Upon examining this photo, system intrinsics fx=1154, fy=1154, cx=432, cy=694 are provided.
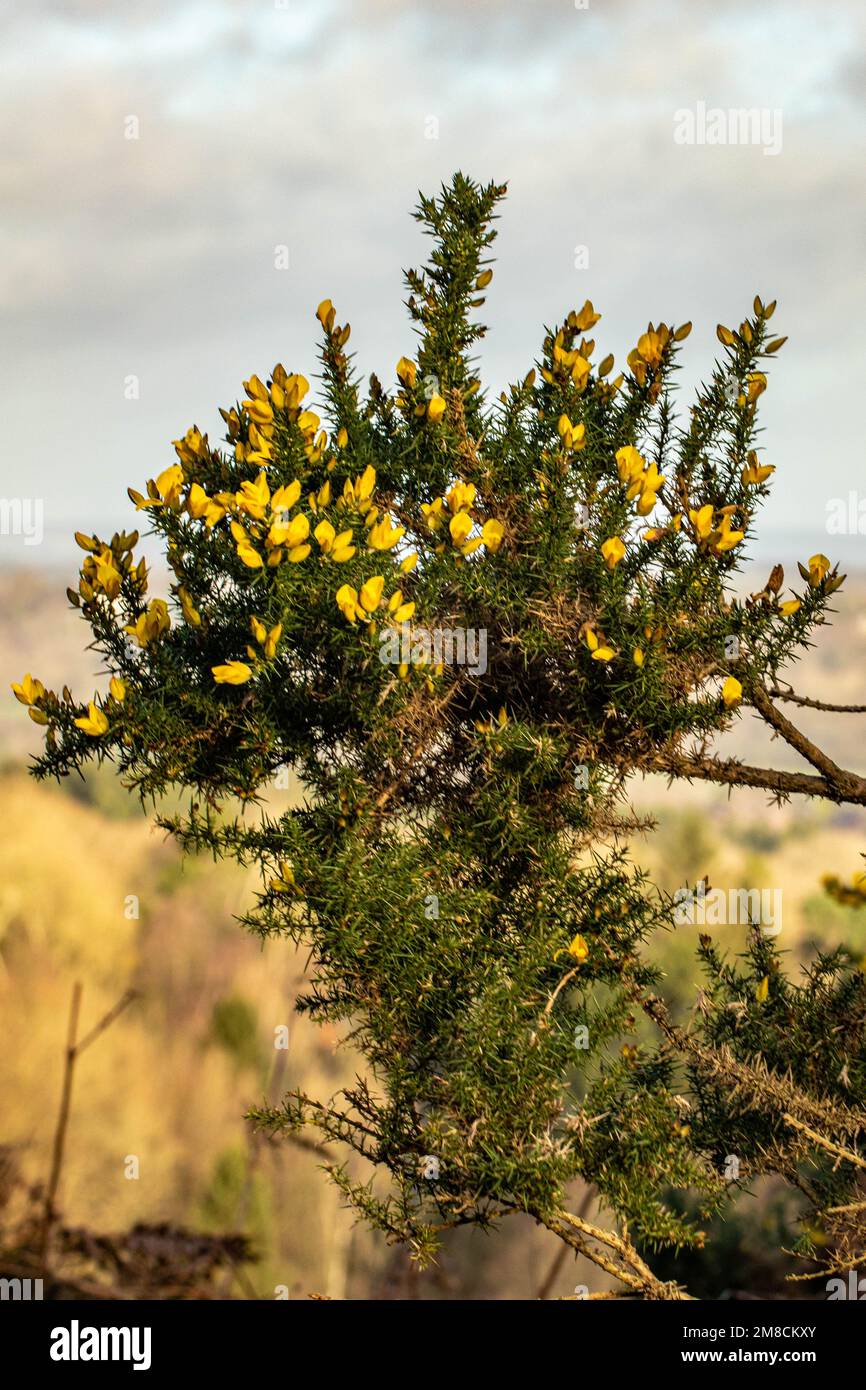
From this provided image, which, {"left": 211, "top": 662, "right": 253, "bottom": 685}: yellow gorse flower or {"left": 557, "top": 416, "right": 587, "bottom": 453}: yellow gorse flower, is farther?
{"left": 557, "top": 416, "right": 587, "bottom": 453}: yellow gorse flower

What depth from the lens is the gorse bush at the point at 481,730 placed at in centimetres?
156

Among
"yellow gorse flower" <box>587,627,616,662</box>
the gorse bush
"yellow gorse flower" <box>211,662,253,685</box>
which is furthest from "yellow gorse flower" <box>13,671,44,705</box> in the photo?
"yellow gorse flower" <box>587,627,616,662</box>

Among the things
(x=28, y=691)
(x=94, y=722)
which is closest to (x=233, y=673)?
(x=94, y=722)

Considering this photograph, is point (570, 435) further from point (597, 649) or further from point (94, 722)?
point (94, 722)

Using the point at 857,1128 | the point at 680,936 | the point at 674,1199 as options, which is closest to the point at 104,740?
the point at 857,1128

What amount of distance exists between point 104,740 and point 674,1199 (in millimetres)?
3985

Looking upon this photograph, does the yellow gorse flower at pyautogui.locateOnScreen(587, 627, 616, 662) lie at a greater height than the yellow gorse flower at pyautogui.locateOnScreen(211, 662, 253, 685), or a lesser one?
greater

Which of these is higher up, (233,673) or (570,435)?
(570,435)

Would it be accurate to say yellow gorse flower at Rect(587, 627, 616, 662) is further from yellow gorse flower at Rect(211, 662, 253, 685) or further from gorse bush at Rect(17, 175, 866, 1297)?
yellow gorse flower at Rect(211, 662, 253, 685)

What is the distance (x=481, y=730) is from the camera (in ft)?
5.43

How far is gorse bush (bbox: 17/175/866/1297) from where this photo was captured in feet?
5.13

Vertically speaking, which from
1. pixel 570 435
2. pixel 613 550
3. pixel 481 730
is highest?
pixel 570 435

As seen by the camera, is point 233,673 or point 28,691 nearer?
point 233,673
